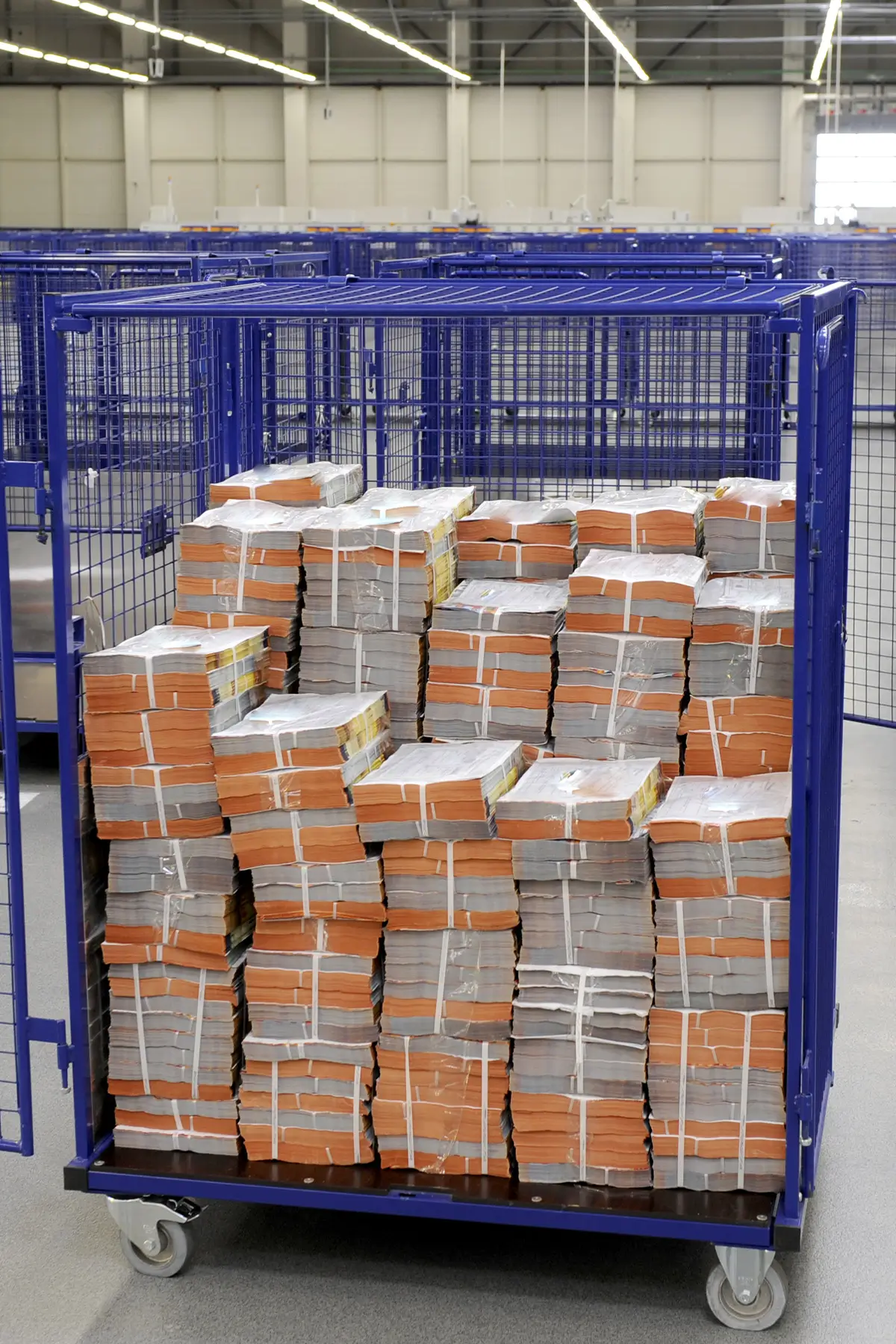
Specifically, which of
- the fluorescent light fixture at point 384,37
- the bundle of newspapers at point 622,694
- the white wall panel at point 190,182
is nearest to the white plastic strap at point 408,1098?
the bundle of newspapers at point 622,694

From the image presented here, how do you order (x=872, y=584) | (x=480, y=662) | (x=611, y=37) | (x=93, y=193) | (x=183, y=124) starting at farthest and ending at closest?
(x=93, y=193) < (x=183, y=124) < (x=611, y=37) < (x=872, y=584) < (x=480, y=662)

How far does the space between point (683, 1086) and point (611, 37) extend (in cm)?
2709

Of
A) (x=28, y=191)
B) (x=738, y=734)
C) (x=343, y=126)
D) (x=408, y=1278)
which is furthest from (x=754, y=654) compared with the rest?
(x=28, y=191)

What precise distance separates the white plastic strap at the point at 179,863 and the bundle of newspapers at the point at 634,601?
1166mm

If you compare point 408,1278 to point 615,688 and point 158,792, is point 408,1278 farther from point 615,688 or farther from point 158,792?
point 615,688

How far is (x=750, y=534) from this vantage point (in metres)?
4.57

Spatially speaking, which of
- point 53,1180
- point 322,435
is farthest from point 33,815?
point 53,1180

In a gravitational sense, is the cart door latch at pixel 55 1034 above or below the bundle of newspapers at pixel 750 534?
below

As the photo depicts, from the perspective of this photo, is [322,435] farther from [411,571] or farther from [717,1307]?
[717,1307]

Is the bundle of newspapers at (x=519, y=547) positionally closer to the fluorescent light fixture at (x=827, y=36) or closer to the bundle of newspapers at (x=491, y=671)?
the bundle of newspapers at (x=491, y=671)

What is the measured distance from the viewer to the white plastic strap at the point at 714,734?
411cm

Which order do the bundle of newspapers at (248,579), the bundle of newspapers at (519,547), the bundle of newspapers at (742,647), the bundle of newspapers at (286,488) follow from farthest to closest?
the bundle of newspapers at (286,488)
the bundle of newspapers at (519,547)
the bundle of newspapers at (248,579)
the bundle of newspapers at (742,647)

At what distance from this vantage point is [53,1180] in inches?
177

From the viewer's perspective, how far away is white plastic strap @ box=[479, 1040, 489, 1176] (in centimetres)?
384
